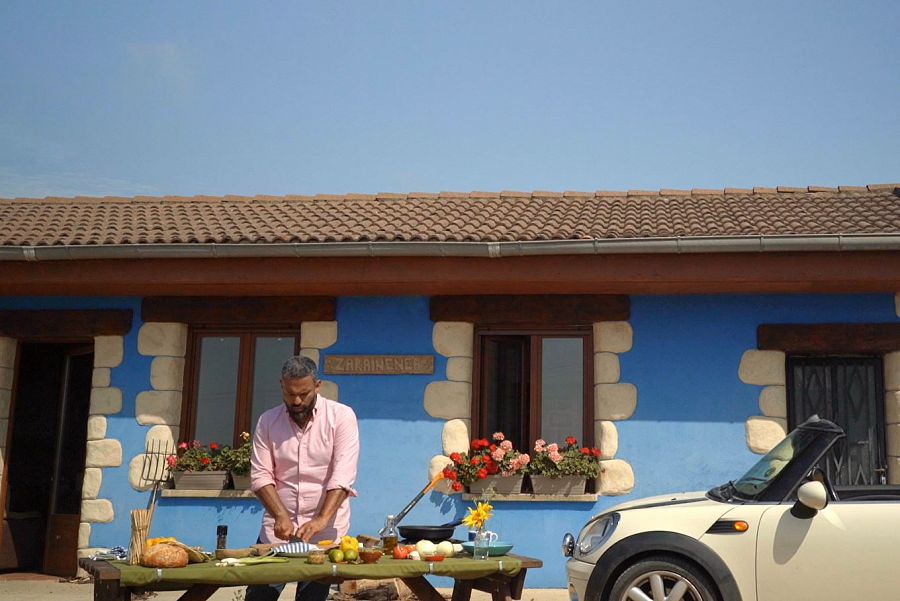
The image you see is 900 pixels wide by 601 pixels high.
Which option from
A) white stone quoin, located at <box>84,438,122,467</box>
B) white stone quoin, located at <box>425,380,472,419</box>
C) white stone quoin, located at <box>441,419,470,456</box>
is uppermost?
white stone quoin, located at <box>425,380,472,419</box>

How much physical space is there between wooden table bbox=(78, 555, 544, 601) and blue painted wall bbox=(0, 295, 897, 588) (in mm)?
3819

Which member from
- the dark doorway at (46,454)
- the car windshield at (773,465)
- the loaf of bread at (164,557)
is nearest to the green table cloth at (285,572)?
the loaf of bread at (164,557)

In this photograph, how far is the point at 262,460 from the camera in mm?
5016

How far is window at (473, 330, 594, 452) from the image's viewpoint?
8.88 meters

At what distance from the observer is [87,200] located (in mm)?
11922

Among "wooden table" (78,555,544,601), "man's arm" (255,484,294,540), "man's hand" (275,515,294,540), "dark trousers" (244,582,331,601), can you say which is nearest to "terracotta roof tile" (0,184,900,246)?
"man's arm" (255,484,294,540)

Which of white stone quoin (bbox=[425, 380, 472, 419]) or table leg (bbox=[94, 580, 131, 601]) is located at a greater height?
white stone quoin (bbox=[425, 380, 472, 419])

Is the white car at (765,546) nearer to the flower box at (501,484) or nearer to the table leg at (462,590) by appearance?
the table leg at (462,590)

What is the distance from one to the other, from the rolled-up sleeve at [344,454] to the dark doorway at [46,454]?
579cm

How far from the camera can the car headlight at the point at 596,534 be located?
5543 millimetres

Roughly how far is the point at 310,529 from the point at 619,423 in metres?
4.33

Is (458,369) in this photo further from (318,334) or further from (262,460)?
(262,460)

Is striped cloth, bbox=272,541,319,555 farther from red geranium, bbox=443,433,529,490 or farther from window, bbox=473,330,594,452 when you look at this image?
window, bbox=473,330,594,452

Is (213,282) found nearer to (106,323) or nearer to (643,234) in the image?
(106,323)
